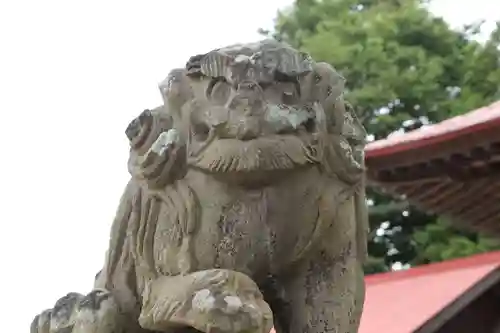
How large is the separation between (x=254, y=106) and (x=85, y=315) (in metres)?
0.39

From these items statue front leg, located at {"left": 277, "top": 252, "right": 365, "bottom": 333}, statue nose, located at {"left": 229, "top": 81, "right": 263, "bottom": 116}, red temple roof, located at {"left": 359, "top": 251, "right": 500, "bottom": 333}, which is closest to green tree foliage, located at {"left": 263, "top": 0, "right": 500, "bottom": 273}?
red temple roof, located at {"left": 359, "top": 251, "right": 500, "bottom": 333}

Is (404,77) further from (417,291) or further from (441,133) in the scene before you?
(441,133)

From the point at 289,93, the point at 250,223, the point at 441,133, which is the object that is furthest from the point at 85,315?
the point at 441,133

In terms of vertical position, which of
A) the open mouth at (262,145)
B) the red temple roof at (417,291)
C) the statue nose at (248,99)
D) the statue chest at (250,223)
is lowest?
the red temple roof at (417,291)

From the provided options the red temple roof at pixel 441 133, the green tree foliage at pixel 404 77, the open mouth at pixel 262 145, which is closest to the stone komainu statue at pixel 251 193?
the open mouth at pixel 262 145

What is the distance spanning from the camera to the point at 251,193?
120 centimetres

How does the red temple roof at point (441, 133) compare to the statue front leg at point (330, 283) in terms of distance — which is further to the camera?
the red temple roof at point (441, 133)

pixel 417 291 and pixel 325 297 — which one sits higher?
pixel 325 297

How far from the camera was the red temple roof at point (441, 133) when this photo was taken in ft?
11.9

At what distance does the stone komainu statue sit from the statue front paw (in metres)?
0.07

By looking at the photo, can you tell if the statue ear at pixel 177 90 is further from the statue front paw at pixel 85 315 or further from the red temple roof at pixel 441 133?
the red temple roof at pixel 441 133

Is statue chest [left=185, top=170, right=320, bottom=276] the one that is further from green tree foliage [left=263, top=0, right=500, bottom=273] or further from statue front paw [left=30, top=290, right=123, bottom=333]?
green tree foliage [left=263, top=0, right=500, bottom=273]

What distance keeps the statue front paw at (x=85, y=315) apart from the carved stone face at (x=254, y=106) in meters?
0.26

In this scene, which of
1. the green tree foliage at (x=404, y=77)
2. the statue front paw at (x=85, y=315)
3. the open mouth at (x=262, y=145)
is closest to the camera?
the open mouth at (x=262, y=145)
